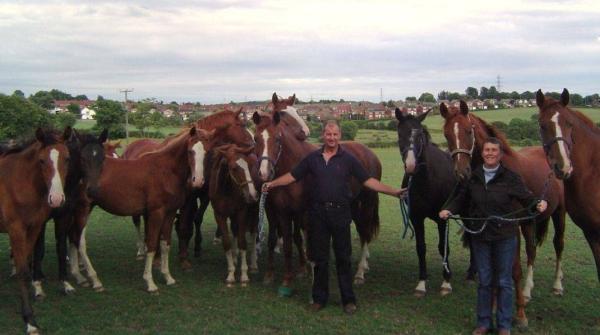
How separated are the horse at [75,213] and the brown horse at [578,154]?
17.1 ft

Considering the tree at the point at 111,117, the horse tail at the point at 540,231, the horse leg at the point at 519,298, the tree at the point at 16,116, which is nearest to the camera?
the horse leg at the point at 519,298

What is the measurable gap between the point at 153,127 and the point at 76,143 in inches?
1632

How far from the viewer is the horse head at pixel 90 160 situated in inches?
236

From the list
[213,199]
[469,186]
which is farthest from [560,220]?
[213,199]

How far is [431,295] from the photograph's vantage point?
647cm

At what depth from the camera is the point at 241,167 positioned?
656 centimetres

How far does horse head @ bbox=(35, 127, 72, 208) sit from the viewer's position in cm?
491

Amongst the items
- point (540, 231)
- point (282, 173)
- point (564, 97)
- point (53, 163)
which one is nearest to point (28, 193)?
point (53, 163)

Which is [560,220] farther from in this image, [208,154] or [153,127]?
[153,127]

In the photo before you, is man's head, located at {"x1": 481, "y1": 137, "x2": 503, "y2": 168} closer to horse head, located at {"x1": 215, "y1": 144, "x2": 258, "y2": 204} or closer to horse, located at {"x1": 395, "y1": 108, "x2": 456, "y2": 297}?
horse, located at {"x1": 395, "y1": 108, "x2": 456, "y2": 297}

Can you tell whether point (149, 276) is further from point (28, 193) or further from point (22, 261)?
point (28, 193)

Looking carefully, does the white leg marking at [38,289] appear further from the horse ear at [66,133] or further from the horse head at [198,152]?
the horse head at [198,152]

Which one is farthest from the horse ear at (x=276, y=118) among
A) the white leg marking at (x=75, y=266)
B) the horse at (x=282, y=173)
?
the white leg marking at (x=75, y=266)

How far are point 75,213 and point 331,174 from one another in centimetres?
375
